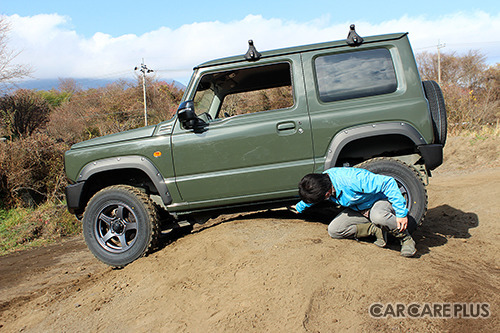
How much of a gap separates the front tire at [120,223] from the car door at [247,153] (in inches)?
18.9

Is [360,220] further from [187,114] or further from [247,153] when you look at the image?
[187,114]

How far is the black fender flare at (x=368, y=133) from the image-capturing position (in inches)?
161

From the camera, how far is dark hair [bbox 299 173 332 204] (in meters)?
3.61

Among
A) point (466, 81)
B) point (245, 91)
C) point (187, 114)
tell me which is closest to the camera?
point (187, 114)

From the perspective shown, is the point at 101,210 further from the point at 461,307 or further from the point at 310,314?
the point at 461,307

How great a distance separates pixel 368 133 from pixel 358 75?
64cm

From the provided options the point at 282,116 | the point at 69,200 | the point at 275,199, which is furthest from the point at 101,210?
the point at 282,116

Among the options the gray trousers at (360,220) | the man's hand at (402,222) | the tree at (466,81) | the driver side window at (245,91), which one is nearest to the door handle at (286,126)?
the driver side window at (245,91)

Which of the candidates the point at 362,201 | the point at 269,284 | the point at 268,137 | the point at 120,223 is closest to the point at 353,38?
the point at 268,137

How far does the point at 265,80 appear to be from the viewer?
5074 millimetres

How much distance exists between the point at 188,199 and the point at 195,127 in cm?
80

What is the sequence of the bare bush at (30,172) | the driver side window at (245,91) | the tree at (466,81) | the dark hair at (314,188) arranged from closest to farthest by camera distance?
the dark hair at (314,188) → the driver side window at (245,91) → the bare bush at (30,172) → the tree at (466,81)

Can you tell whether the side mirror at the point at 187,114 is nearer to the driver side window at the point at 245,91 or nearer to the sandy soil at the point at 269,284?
the driver side window at the point at 245,91

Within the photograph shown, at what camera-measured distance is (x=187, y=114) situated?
13.6 ft
